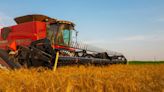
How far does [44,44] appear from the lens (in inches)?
356

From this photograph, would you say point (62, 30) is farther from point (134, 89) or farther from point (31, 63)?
point (134, 89)

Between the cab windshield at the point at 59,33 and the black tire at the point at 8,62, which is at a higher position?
the cab windshield at the point at 59,33

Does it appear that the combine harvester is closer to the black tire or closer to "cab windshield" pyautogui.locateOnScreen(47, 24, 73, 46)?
"cab windshield" pyautogui.locateOnScreen(47, 24, 73, 46)

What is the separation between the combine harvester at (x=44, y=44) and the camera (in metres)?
8.84

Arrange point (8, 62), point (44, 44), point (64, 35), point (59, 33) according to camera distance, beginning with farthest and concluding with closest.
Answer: point (64, 35) → point (59, 33) → point (44, 44) → point (8, 62)

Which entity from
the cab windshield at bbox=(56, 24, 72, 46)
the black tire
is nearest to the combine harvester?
the cab windshield at bbox=(56, 24, 72, 46)

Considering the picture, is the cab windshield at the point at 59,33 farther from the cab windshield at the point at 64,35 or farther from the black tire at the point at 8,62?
the black tire at the point at 8,62

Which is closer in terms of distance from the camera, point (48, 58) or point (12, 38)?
point (48, 58)

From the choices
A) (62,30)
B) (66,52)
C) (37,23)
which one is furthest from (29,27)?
(66,52)

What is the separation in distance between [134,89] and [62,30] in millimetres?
9963

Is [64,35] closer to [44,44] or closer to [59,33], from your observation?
[59,33]

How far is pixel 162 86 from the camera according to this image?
149 inches

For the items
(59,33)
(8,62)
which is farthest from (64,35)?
(8,62)

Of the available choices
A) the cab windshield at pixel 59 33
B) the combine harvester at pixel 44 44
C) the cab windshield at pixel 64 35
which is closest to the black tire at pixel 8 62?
the combine harvester at pixel 44 44
